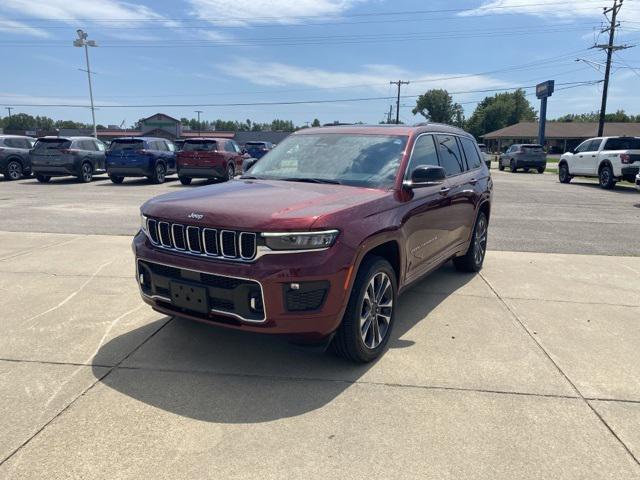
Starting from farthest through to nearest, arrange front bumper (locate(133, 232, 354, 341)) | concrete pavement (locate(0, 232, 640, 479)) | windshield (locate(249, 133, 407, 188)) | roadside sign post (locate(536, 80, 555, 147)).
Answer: roadside sign post (locate(536, 80, 555, 147))
windshield (locate(249, 133, 407, 188))
front bumper (locate(133, 232, 354, 341))
concrete pavement (locate(0, 232, 640, 479))

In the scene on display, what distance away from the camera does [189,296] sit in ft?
10.7

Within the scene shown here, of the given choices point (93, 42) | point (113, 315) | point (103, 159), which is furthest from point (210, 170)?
point (93, 42)

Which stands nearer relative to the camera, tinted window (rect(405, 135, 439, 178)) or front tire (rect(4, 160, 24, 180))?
tinted window (rect(405, 135, 439, 178))

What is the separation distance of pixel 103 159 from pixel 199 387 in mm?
19088

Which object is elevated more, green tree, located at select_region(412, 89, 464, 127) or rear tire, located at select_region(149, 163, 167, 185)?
green tree, located at select_region(412, 89, 464, 127)

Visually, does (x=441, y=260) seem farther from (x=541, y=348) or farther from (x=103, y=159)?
(x=103, y=159)

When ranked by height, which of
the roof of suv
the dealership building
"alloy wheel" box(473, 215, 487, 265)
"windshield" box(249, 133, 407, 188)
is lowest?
"alloy wheel" box(473, 215, 487, 265)

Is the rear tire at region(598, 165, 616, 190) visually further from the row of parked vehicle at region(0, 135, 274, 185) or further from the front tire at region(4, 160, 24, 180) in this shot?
the front tire at region(4, 160, 24, 180)

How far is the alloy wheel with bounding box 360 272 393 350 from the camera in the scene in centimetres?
357

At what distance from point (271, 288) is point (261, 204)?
2.07 feet

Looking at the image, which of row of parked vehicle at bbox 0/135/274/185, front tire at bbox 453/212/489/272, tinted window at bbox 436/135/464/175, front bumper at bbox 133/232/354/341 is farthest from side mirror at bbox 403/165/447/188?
row of parked vehicle at bbox 0/135/274/185

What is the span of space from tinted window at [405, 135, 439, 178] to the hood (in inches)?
24.9

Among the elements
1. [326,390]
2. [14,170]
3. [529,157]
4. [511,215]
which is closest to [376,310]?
[326,390]

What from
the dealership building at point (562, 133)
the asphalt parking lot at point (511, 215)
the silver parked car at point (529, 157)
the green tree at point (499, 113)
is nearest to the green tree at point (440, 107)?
the green tree at point (499, 113)
